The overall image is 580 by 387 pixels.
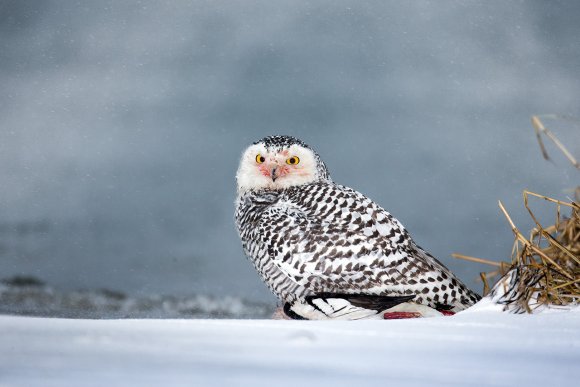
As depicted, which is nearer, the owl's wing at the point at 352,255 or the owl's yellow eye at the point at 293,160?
the owl's wing at the point at 352,255

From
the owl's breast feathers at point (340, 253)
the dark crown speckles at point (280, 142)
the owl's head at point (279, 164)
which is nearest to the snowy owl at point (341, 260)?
the owl's breast feathers at point (340, 253)

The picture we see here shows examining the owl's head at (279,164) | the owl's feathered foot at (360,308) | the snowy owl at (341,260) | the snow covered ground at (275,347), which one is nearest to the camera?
the snow covered ground at (275,347)

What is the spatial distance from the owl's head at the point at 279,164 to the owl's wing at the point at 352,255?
32cm

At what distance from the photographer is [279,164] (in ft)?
14.8

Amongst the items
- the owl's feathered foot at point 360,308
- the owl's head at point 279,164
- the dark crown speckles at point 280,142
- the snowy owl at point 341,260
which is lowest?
the owl's feathered foot at point 360,308

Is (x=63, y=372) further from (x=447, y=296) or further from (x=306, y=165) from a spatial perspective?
(x=306, y=165)

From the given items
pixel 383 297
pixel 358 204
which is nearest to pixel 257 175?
pixel 358 204

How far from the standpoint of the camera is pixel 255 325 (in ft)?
8.47

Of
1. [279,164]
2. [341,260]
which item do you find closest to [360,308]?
[341,260]

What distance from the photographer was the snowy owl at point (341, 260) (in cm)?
385

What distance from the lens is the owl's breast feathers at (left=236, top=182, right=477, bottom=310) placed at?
12.7ft

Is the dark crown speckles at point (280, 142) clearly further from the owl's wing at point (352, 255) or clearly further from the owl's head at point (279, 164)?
the owl's wing at point (352, 255)

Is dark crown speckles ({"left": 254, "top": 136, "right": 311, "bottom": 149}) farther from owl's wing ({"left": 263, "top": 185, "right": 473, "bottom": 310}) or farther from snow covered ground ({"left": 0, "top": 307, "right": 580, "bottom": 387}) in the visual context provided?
snow covered ground ({"left": 0, "top": 307, "right": 580, "bottom": 387})

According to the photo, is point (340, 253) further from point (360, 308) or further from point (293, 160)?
point (293, 160)
